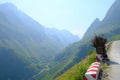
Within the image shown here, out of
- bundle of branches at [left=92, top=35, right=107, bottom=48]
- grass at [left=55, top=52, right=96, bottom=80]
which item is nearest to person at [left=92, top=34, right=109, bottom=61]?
bundle of branches at [left=92, top=35, right=107, bottom=48]

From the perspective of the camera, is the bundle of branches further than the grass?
Yes

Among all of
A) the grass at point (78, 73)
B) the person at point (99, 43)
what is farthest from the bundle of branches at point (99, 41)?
the grass at point (78, 73)

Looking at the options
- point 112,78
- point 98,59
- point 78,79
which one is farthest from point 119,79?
point 98,59

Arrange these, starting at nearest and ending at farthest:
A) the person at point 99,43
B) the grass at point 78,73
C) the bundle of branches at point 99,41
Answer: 1. the grass at point 78,73
2. the person at point 99,43
3. the bundle of branches at point 99,41

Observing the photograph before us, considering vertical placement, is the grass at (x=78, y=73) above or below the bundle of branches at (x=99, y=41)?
below

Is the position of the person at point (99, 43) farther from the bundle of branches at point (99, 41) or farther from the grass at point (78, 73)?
the grass at point (78, 73)

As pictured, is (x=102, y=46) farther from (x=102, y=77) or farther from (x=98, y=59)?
(x=102, y=77)

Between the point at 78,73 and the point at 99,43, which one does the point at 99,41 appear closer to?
the point at 99,43

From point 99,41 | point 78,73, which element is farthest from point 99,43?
point 78,73

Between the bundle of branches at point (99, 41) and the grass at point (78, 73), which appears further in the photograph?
the bundle of branches at point (99, 41)

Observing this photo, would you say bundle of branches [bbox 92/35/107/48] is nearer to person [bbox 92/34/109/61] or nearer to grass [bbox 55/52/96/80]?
person [bbox 92/34/109/61]

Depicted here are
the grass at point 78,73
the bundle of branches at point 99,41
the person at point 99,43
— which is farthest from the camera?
the bundle of branches at point 99,41

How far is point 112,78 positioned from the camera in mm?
17688

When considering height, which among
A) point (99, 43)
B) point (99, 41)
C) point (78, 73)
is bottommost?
point (78, 73)
